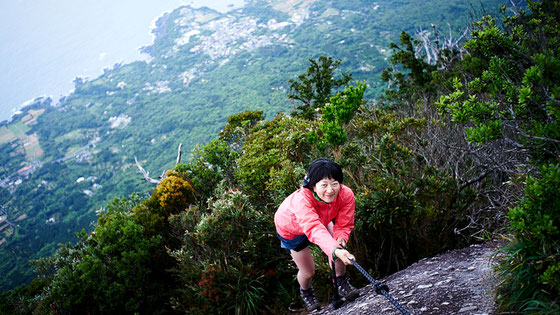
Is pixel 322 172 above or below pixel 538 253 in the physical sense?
above

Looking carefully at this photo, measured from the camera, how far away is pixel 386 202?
3.16 meters

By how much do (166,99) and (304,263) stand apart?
97.1 metres

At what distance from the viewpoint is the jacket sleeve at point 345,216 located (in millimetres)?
2391

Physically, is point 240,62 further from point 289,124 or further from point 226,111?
point 289,124

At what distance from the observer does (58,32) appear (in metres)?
139

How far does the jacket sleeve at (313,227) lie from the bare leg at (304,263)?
0.53 meters

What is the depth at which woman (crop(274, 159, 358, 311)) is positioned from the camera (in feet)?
7.04

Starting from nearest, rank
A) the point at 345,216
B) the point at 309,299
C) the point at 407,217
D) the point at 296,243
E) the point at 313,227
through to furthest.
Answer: the point at 313,227, the point at 345,216, the point at 296,243, the point at 309,299, the point at 407,217

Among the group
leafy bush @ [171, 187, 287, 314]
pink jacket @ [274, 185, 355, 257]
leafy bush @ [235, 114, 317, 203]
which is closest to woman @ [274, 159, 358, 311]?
pink jacket @ [274, 185, 355, 257]

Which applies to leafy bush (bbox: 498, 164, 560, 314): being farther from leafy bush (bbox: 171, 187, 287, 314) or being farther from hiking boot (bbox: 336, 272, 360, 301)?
leafy bush (bbox: 171, 187, 287, 314)

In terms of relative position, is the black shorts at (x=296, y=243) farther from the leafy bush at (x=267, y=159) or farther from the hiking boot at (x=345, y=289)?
the leafy bush at (x=267, y=159)

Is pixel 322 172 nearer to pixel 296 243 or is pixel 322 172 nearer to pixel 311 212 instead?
pixel 311 212

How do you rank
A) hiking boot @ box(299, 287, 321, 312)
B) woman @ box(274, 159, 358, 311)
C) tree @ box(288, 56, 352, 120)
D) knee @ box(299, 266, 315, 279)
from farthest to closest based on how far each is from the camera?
tree @ box(288, 56, 352, 120)
hiking boot @ box(299, 287, 321, 312)
knee @ box(299, 266, 315, 279)
woman @ box(274, 159, 358, 311)

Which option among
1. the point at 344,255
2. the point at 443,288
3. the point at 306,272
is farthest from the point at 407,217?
the point at 344,255
